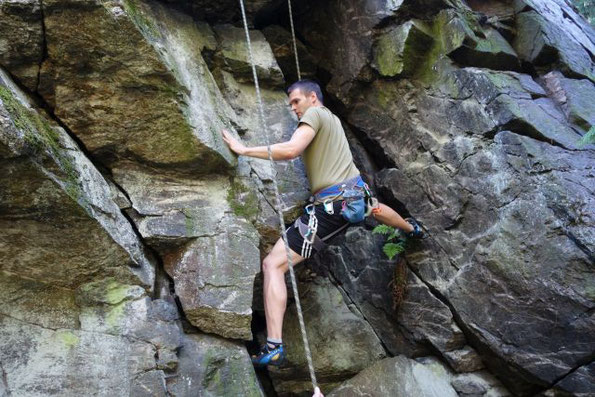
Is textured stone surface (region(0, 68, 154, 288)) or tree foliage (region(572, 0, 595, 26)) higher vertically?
tree foliage (region(572, 0, 595, 26))

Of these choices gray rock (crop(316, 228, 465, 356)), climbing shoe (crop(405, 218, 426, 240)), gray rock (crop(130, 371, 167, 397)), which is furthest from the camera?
climbing shoe (crop(405, 218, 426, 240))

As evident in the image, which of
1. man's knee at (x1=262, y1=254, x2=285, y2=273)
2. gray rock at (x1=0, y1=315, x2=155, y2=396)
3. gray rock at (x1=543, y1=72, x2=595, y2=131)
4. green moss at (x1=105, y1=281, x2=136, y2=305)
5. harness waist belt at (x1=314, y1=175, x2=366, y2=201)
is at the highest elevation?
gray rock at (x1=543, y1=72, x2=595, y2=131)

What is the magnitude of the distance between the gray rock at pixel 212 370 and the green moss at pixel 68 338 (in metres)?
0.90

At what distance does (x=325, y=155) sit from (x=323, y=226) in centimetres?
85

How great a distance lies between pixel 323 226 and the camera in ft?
17.8

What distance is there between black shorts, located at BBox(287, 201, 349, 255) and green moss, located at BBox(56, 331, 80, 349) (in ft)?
7.64

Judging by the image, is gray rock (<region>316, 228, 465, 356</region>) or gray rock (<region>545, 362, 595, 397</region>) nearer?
gray rock (<region>545, 362, 595, 397</region>)

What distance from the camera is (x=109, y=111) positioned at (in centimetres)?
493

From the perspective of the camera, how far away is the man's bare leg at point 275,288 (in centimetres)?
482

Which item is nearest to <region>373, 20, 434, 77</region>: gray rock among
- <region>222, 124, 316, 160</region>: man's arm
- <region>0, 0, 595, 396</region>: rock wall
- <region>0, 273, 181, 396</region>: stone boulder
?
<region>0, 0, 595, 396</region>: rock wall

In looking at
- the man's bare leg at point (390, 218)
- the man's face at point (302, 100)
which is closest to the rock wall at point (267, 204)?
the man's bare leg at point (390, 218)

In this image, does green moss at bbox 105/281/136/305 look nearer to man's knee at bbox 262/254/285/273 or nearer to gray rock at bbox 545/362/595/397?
man's knee at bbox 262/254/285/273

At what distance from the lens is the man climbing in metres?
5.14

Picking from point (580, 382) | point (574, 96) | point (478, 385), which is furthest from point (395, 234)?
point (574, 96)
